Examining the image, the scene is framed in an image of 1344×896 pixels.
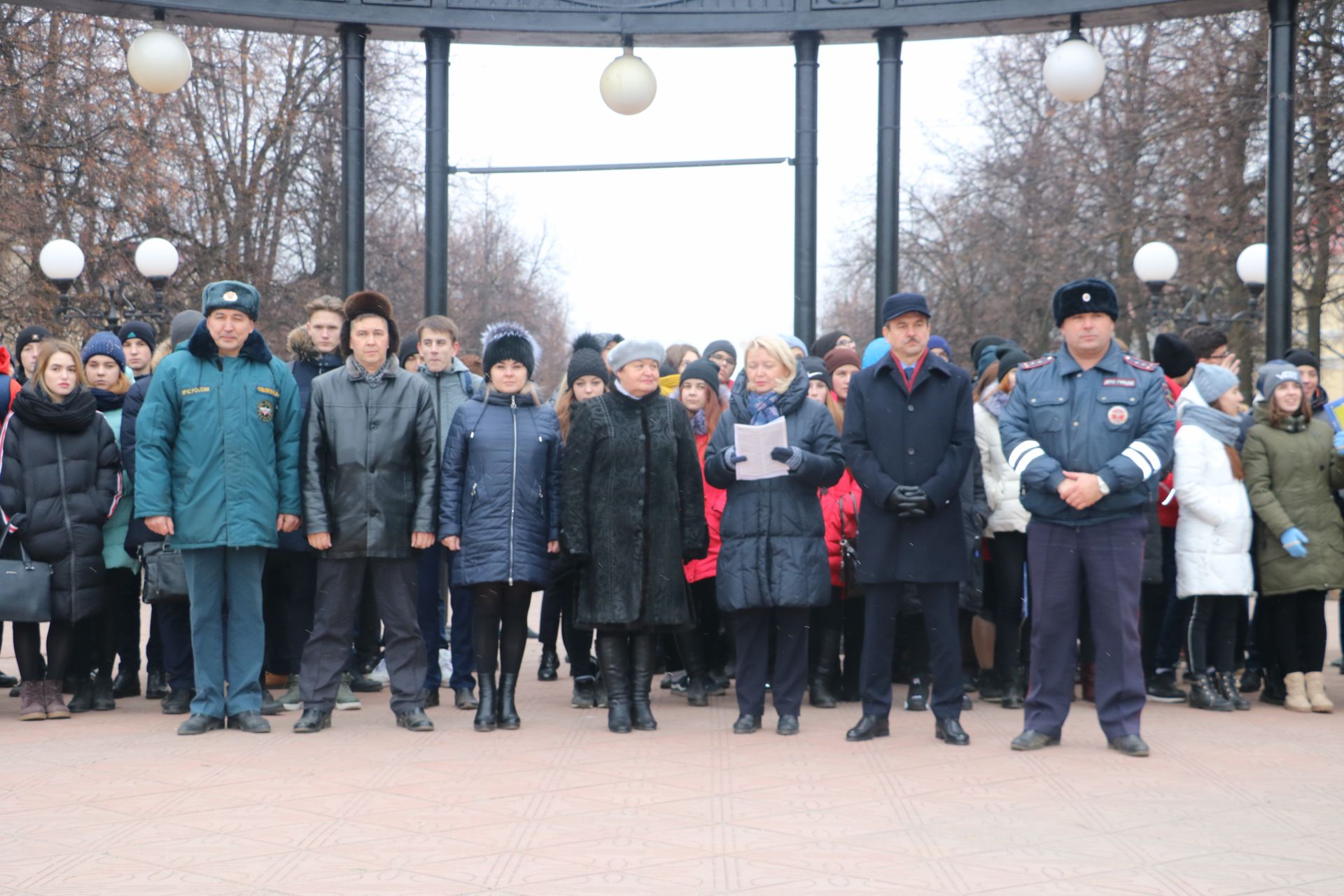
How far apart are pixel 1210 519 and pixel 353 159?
5973mm

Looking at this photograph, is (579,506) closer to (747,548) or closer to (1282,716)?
(747,548)

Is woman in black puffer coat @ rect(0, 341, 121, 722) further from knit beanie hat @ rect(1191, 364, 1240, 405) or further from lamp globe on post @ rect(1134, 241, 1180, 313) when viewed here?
lamp globe on post @ rect(1134, 241, 1180, 313)

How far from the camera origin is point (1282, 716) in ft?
27.8

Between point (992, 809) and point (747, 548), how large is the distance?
7.26ft

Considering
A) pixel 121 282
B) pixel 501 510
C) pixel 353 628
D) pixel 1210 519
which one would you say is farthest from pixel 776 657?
pixel 121 282

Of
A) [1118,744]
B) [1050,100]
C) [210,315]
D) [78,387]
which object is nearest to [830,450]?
[1118,744]

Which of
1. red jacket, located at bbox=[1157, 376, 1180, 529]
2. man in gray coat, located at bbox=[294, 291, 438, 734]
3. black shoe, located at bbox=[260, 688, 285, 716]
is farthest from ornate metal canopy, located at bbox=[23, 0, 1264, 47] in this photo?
black shoe, located at bbox=[260, 688, 285, 716]

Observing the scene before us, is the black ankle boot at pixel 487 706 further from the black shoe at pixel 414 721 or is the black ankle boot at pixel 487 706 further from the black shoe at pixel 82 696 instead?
the black shoe at pixel 82 696

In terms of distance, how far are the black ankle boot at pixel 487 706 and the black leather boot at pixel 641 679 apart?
2.33ft

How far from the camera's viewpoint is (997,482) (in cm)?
873

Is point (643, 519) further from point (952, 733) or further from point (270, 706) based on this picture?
point (270, 706)

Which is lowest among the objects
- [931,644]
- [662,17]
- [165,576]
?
[931,644]

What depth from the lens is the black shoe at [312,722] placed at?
771 cm

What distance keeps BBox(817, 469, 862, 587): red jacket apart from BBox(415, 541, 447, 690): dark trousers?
7.29 ft
